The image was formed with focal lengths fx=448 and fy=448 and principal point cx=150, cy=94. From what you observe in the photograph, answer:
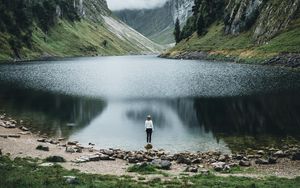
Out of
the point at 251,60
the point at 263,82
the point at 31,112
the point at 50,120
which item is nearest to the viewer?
the point at 50,120

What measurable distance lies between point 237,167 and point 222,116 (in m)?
29.9

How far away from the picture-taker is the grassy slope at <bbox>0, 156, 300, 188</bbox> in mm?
29688

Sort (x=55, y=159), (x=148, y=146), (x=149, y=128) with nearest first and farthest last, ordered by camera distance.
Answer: (x=55, y=159) < (x=148, y=146) < (x=149, y=128)

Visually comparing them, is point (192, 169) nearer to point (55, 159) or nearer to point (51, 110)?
point (55, 159)

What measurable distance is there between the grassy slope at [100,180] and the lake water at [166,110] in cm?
1609

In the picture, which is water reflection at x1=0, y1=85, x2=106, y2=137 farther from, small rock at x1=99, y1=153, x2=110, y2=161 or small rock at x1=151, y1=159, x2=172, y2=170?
small rock at x1=151, y1=159, x2=172, y2=170

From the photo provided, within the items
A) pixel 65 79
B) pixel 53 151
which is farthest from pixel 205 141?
pixel 65 79

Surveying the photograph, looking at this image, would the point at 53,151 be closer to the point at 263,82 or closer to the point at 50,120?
the point at 50,120

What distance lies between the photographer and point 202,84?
366 feet

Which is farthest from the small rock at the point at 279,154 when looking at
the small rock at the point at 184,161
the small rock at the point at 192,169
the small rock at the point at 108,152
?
the small rock at the point at 108,152

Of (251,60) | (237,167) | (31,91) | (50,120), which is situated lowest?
(237,167)

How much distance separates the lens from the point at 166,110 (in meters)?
75.4

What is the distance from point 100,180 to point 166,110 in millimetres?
43815

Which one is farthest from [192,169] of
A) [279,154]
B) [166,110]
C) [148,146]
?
[166,110]
